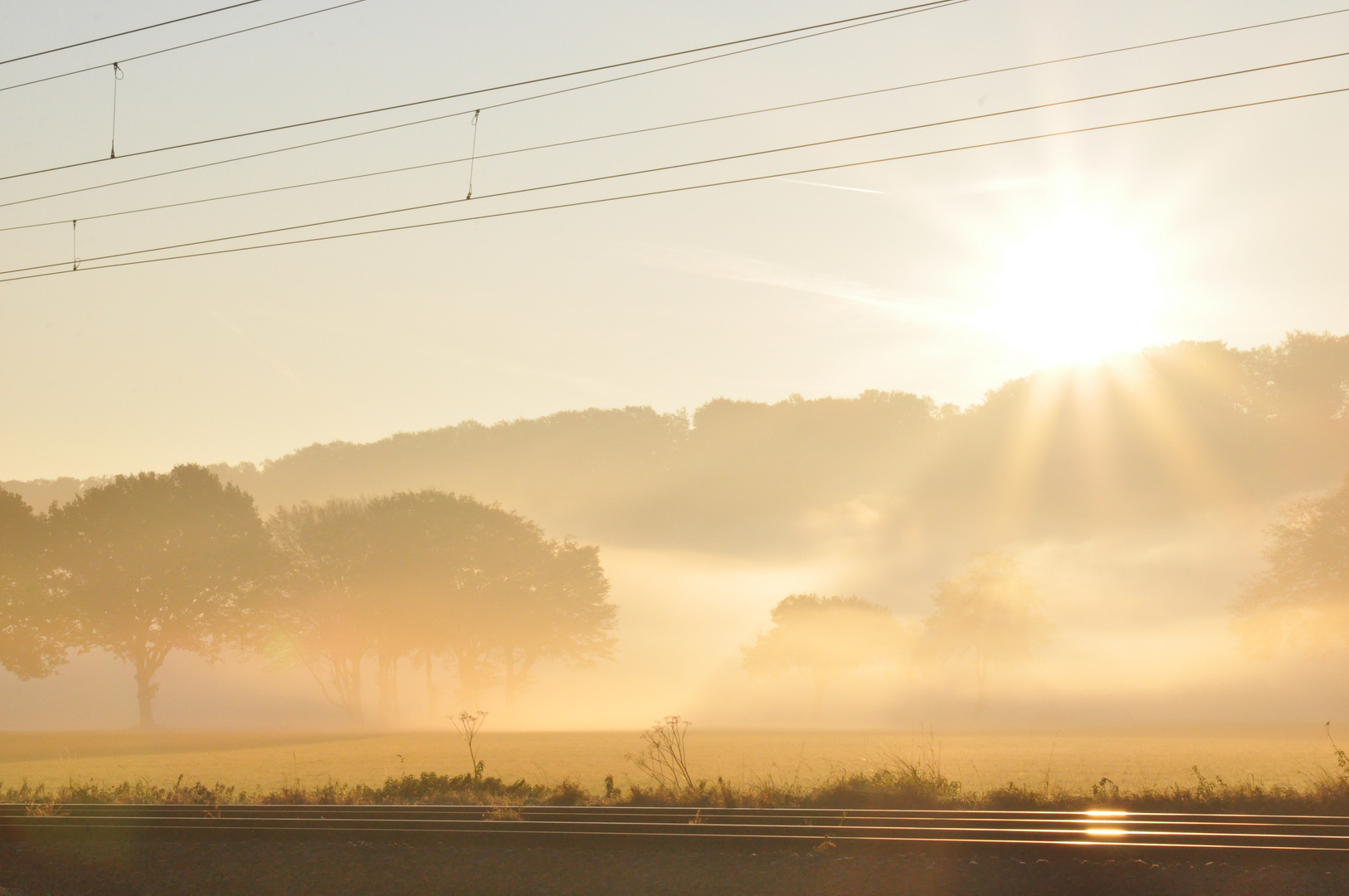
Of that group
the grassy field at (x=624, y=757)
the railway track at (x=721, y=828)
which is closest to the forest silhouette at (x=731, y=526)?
the grassy field at (x=624, y=757)

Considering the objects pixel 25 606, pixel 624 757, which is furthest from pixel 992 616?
pixel 25 606

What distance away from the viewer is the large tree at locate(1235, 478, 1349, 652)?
71.9m

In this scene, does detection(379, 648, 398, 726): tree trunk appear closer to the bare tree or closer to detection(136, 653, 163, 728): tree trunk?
detection(136, 653, 163, 728): tree trunk

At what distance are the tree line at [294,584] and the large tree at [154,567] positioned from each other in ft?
0.31

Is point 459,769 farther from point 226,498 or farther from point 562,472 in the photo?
point 562,472

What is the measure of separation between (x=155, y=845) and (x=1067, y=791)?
17.4 meters

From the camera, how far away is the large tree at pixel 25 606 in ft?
222

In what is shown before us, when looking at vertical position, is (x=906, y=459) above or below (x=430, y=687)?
above

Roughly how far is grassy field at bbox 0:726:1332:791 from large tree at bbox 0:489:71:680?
528 centimetres

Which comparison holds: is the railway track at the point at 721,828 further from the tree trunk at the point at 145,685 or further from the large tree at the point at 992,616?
the large tree at the point at 992,616

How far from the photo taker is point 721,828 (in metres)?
16.3

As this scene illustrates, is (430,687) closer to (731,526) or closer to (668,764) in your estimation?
(668,764)

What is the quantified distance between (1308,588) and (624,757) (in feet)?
190

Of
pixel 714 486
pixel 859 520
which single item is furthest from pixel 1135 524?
pixel 714 486
